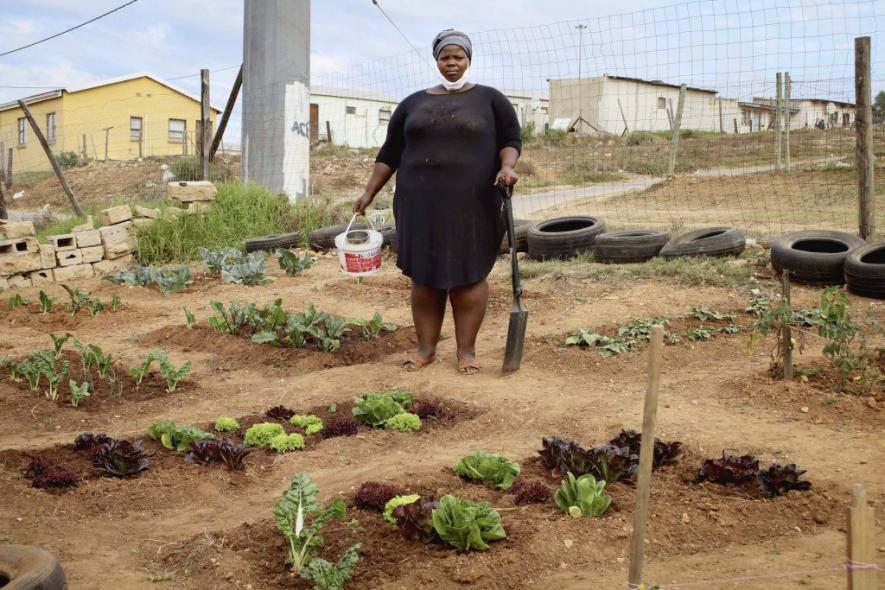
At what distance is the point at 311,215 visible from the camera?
11852 mm

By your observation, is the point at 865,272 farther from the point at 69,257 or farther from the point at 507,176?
the point at 69,257

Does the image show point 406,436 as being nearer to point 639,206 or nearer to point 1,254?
point 1,254

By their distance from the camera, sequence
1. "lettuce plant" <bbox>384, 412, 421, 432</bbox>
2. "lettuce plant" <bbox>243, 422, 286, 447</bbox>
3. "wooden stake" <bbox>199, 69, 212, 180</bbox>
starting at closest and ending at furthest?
"lettuce plant" <bbox>243, 422, 286, 447</bbox> → "lettuce plant" <bbox>384, 412, 421, 432</bbox> → "wooden stake" <bbox>199, 69, 212, 180</bbox>

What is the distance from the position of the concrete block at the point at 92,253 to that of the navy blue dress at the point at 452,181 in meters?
6.30

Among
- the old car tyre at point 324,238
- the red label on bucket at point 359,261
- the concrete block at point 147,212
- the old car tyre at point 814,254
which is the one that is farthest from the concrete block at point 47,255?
the old car tyre at point 814,254

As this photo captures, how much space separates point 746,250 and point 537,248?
201cm

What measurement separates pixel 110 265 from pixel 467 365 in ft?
21.5

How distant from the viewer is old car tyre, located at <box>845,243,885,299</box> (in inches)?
265

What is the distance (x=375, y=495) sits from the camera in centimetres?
324

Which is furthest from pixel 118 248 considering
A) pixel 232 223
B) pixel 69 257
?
pixel 232 223

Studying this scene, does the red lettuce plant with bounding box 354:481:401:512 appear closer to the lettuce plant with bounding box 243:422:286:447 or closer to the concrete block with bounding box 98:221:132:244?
the lettuce plant with bounding box 243:422:286:447

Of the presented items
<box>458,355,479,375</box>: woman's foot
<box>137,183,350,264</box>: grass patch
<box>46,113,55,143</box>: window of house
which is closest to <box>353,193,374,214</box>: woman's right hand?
<box>458,355,479,375</box>: woman's foot

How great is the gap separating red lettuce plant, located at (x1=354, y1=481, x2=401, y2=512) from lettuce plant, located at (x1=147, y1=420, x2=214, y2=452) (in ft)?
3.78

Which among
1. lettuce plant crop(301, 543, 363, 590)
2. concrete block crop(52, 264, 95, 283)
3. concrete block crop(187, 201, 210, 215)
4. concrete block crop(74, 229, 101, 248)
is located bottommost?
lettuce plant crop(301, 543, 363, 590)
